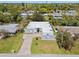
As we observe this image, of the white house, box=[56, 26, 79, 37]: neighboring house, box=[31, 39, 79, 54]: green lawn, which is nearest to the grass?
box=[31, 39, 79, 54]: green lawn

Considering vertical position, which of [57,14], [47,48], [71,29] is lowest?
[47,48]

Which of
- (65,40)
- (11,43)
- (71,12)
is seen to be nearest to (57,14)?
(71,12)

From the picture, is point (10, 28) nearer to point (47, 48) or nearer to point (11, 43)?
point (11, 43)

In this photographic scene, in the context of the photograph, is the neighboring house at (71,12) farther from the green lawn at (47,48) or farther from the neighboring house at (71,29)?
the green lawn at (47,48)

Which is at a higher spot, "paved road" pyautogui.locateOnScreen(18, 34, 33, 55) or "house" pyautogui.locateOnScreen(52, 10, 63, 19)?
"house" pyautogui.locateOnScreen(52, 10, 63, 19)

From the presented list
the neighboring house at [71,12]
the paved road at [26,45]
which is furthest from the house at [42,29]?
the neighboring house at [71,12]

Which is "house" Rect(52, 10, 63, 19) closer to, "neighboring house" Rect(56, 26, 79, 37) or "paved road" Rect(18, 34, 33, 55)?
"neighboring house" Rect(56, 26, 79, 37)

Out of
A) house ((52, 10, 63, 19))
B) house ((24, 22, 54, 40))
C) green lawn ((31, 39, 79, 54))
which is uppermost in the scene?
house ((52, 10, 63, 19))
